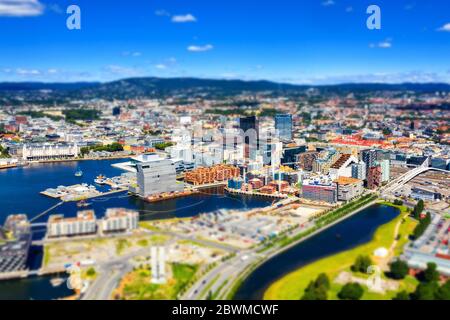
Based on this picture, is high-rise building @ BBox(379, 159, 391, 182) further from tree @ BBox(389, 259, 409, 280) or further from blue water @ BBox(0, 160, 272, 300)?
tree @ BBox(389, 259, 409, 280)

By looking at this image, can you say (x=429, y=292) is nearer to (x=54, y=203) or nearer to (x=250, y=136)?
(x=54, y=203)

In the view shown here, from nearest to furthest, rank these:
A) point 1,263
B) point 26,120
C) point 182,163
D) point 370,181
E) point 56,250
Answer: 1. point 1,263
2. point 56,250
3. point 370,181
4. point 182,163
5. point 26,120

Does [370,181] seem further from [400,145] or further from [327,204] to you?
[400,145]

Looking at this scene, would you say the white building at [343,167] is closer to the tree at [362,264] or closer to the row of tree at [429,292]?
the tree at [362,264]

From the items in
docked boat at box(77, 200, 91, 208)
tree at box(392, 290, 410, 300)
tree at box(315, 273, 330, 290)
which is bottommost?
tree at box(392, 290, 410, 300)

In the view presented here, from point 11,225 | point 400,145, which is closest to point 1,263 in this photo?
point 11,225

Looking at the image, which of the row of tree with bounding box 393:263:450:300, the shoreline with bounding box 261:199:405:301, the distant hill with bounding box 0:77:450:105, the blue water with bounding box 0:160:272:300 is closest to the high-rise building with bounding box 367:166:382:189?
the blue water with bounding box 0:160:272:300

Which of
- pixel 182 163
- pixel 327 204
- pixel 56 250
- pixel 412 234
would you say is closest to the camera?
pixel 56 250
